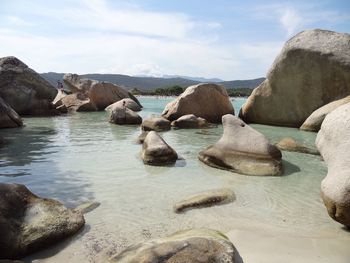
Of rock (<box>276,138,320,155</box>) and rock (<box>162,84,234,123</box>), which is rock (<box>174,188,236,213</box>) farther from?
rock (<box>162,84,234,123</box>)

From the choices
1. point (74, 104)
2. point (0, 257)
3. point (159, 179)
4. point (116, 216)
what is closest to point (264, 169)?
point (159, 179)

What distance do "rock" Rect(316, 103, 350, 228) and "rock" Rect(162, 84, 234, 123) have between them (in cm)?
1298

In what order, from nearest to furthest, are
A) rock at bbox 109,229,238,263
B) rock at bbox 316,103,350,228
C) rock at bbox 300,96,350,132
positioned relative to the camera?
rock at bbox 109,229,238,263 → rock at bbox 316,103,350,228 → rock at bbox 300,96,350,132

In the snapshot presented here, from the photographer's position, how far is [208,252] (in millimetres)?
3723

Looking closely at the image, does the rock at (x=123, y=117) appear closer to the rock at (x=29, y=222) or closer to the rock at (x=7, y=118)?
the rock at (x=7, y=118)

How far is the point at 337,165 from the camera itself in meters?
5.22

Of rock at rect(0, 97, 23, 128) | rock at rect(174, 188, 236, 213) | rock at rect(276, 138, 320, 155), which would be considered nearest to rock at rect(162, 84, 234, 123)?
rock at rect(0, 97, 23, 128)

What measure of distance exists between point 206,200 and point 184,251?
2.64 m

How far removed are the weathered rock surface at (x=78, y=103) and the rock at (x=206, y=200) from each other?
914 inches

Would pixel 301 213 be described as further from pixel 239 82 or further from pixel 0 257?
pixel 239 82

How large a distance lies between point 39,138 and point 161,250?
11.3m

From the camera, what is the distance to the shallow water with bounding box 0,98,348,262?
17.4ft

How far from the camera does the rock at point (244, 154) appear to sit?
8461 mm

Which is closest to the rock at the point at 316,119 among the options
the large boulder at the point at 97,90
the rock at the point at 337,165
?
the rock at the point at 337,165
